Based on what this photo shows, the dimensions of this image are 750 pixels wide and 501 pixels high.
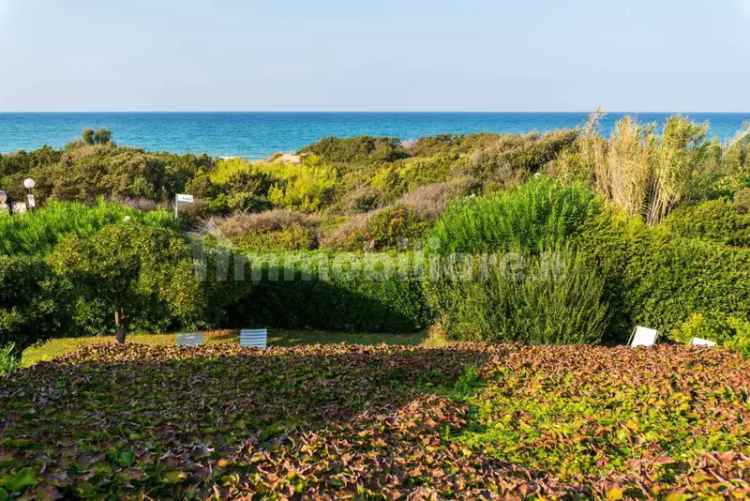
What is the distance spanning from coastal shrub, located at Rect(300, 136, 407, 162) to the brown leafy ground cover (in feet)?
91.9

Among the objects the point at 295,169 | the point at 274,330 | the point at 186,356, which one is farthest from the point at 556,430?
the point at 295,169

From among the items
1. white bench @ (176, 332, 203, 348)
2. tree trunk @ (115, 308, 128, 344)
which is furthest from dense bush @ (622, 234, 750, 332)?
tree trunk @ (115, 308, 128, 344)

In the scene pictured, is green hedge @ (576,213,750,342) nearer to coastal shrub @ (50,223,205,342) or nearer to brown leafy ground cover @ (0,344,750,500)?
brown leafy ground cover @ (0,344,750,500)

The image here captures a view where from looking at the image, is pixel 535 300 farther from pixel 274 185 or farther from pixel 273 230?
pixel 274 185

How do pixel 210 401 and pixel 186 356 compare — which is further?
pixel 186 356

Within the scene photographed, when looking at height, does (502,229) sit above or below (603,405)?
above

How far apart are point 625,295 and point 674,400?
4.11m

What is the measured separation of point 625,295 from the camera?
8.03 metres

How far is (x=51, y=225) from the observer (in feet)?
34.2

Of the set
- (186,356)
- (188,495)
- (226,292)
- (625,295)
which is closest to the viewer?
(188,495)

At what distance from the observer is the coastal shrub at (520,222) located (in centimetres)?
806

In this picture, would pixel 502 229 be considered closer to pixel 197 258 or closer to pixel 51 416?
pixel 197 258

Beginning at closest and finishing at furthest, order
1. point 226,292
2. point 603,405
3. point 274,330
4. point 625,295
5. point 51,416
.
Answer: point 51,416 → point 603,405 → point 625,295 → point 226,292 → point 274,330

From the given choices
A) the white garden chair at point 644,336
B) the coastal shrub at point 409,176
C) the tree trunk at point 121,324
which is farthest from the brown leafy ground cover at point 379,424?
the coastal shrub at point 409,176
